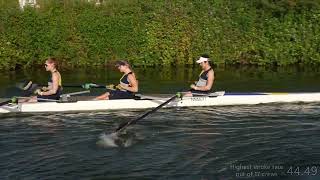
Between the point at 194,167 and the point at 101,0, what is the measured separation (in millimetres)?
19365

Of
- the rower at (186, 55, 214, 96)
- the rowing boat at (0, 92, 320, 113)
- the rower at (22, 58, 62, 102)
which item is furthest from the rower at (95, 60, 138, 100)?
the rower at (186, 55, 214, 96)

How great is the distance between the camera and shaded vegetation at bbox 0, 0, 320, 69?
26.6 meters

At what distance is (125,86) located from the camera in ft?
51.9

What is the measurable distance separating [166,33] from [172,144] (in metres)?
15.3

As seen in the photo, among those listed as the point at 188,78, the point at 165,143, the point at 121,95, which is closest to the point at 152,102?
the point at 121,95

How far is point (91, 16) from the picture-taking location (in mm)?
27156

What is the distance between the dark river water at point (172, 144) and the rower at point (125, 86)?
21.1 inches

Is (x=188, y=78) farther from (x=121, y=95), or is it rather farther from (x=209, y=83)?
(x=121, y=95)

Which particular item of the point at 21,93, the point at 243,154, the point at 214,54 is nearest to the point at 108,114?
the point at 21,93

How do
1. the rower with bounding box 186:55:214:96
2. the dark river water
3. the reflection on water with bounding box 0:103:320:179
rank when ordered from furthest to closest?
the rower with bounding box 186:55:214:96
the reflection on water with bounding box 0:103:320:179
the dark river water

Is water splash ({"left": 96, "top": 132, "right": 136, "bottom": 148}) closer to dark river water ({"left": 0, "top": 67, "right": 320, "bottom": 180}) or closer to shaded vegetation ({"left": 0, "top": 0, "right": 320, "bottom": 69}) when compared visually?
dark river water ({"left": 0, "top": 67, "right": 320, "bottom": 180})

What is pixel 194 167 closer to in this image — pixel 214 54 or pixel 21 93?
pixel 21 93

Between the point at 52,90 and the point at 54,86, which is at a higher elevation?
the point at 54,86

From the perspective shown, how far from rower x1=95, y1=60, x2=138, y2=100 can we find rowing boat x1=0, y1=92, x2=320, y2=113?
244 mm
